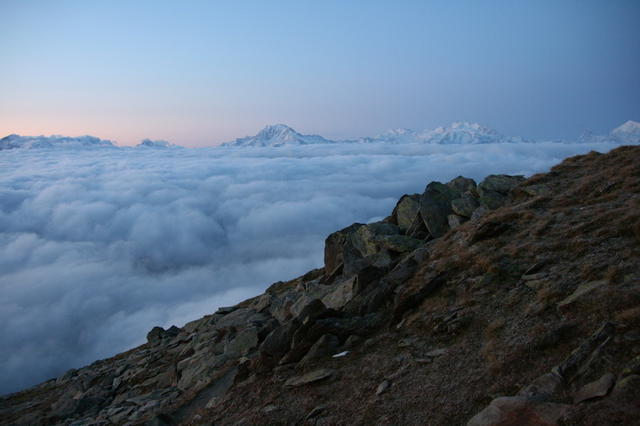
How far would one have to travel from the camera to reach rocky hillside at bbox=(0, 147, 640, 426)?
27.9ft

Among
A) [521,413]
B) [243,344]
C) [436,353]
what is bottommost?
[243,344]

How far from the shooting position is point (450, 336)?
12375 millimetres

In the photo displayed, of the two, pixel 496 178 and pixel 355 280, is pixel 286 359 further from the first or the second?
pixel 496 178

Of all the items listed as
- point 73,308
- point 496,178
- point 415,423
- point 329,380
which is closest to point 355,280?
point 329,380

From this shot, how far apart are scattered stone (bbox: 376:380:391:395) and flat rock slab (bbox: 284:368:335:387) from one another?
2.16 meters

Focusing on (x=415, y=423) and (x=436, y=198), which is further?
(x=436, y=198)

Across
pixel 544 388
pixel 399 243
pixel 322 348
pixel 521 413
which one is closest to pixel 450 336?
pixel 544 388

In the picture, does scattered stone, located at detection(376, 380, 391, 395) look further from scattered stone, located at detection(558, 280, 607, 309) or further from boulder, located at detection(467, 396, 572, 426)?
scattered stone, located at detection(558, 280, 607, 309)

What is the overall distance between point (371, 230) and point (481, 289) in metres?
12.3

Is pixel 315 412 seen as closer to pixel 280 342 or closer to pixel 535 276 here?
pixel 280 342

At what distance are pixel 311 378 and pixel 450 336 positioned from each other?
4983 millimetres

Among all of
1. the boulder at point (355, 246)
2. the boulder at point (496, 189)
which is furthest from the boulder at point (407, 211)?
the boulder at point (496, 189)

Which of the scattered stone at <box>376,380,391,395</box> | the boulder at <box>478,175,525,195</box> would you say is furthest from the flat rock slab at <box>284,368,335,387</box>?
the boulder at <box>478,175,525,195</box>

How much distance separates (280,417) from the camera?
1135 centimetres
